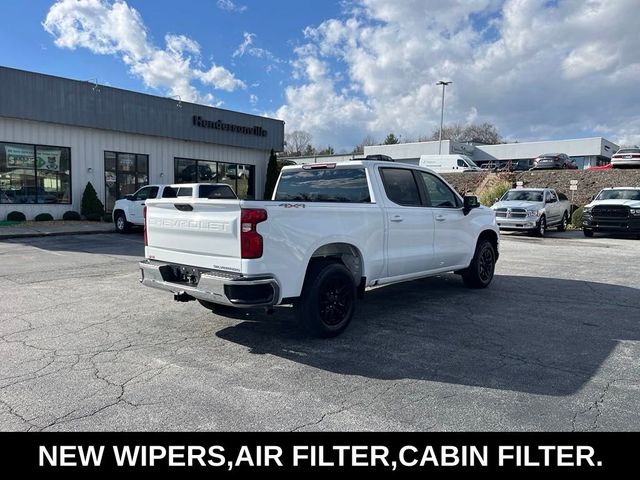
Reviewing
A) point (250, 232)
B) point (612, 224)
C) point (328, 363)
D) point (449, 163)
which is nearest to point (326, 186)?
point (250, 232)

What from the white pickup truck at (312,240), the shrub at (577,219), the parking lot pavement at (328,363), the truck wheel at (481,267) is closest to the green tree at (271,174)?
the shrub at (577,219)

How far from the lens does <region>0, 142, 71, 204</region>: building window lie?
19.5 m

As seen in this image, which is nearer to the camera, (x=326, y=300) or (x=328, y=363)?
(x=328, y=363)

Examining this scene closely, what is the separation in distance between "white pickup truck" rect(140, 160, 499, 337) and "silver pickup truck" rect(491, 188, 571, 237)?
41.8 feet

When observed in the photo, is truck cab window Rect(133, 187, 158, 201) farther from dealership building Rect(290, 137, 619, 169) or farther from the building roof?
dealership building Rect(290, 137, 619, 169)

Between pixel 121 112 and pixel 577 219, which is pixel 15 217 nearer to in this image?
pixel 121 112

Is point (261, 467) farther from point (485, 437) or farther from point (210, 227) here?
point (210, 227)

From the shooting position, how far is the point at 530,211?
19500 millimetres

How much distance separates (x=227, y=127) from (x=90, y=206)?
9.42m

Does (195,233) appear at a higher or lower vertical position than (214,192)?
lower

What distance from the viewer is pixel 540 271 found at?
35.4 ft

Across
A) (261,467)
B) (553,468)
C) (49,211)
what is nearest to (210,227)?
(261,467)

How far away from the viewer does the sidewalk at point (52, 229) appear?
16.3 meters

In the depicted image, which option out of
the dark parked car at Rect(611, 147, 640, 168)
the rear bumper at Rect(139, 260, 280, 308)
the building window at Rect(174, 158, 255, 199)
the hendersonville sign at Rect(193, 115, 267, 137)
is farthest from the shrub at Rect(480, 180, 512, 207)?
the rear bumper at Rect(139, 260, 280, 308)
